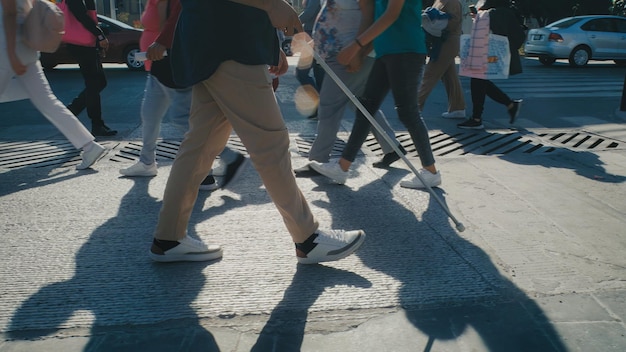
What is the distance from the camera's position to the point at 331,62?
5.00 m

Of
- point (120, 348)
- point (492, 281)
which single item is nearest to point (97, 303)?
point (120, 348)

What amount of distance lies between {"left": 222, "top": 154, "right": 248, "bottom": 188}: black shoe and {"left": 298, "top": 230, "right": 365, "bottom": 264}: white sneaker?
1521 millimetres

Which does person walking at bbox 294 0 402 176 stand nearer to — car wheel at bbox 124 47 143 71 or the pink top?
the pink top

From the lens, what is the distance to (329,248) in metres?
3.23

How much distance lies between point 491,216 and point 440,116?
426 cm

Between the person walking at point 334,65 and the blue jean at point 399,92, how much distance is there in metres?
0.22

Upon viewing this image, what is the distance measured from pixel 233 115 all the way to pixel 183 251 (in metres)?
0.82

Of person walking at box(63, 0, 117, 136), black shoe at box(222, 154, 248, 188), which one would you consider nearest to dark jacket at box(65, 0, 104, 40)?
person walking at box(63, 0, 117, 136)

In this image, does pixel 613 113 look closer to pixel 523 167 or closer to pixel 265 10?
pixel 523 167

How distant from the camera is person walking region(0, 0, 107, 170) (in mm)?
4641

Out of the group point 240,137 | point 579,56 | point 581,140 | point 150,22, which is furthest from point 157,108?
point 579,56

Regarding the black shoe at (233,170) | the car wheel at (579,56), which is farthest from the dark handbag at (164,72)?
the car wheel at (579,56)

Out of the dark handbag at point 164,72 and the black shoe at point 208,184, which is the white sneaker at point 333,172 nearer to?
the black shoe at point 208,184

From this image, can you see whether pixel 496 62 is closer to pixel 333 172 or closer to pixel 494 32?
pixel 494 32
